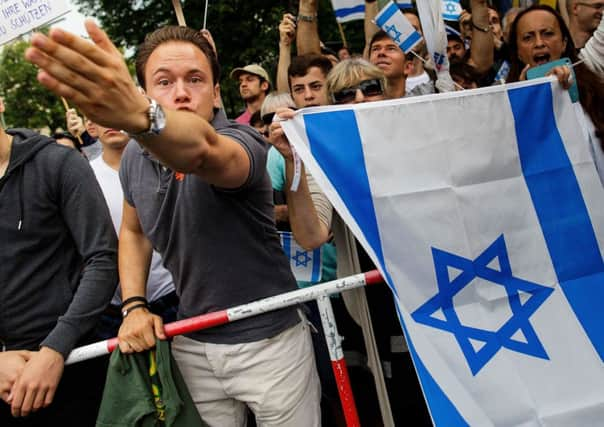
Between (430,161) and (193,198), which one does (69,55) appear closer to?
(193,198)

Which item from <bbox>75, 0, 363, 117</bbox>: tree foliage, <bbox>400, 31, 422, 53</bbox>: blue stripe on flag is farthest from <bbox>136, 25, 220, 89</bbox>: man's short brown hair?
<bbox>75, 0, 363, 117</bbox>: tree foliage

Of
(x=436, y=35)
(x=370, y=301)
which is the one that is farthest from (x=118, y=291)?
(x=436, y=35)

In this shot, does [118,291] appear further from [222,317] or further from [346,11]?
[346,11]

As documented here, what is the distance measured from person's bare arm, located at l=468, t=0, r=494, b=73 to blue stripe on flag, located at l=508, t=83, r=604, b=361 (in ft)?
7.70

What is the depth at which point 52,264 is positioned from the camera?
6.88ft

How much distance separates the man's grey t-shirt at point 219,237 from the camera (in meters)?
1.89

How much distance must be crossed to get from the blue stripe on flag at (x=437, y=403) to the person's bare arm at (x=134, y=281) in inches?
34.7

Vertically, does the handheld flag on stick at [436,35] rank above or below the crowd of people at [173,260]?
above

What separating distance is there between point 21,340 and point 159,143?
3.59 ft

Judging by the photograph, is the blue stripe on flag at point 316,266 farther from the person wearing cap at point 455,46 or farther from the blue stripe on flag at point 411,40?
the person wearing cap at point 455,46

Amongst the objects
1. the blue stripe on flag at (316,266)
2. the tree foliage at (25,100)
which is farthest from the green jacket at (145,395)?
the tree foliage at (25,100)

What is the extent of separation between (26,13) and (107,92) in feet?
7.72

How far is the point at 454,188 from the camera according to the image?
2.13 meters

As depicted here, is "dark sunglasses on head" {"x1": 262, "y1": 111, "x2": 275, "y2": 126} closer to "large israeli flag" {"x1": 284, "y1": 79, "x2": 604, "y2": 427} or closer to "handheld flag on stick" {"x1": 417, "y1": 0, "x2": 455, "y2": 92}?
"handheld flag on stick" {"x1": 417, "y1": 0, "x2": 455, "y2": 92}
